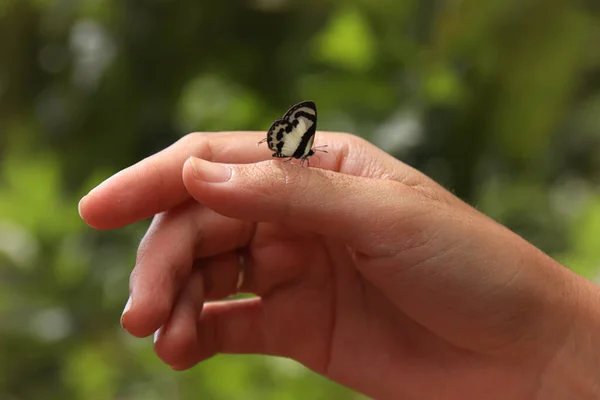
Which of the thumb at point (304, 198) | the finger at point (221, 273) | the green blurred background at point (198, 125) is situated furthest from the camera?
the green blurred background at point (198, 125)

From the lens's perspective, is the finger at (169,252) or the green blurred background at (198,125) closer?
the finger at (169,252)

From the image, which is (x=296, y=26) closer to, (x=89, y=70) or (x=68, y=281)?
(x=89, y=70)

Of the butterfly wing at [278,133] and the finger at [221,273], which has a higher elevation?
the butterfly wing at [278,133]

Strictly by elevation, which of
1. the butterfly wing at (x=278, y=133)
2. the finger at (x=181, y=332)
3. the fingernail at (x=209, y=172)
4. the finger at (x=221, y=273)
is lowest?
the finger at (x=181, y=332)

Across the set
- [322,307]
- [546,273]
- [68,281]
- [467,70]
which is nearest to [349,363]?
[322,307]

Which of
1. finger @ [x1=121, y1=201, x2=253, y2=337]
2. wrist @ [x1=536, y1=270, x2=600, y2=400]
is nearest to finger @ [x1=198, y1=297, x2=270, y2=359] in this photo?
finger @ [x1=121, y1=201, x2=253, y2=337]

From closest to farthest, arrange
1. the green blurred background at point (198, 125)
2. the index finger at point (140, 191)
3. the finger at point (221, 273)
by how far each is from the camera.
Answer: the index finger at point (140, 191) < the finger at point (221, 273) < the green blurred background at point (198, 125)

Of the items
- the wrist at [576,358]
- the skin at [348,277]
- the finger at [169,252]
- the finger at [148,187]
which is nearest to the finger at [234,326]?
the skin at [348,277]

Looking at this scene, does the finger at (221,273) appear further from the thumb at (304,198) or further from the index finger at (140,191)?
the thumb at (304,198)
